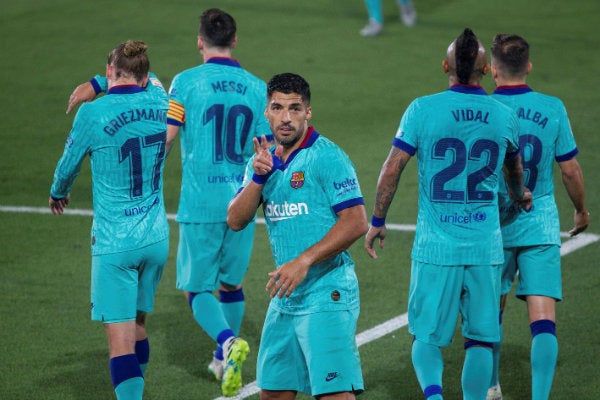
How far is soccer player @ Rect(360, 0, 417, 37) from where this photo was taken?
17172 millimetres

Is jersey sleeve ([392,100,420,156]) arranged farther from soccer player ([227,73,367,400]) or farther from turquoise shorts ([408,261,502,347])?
soccer player ([227,73,367,400])

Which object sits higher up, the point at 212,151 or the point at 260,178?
the point at 212,151

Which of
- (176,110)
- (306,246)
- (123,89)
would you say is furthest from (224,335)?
(306,246)

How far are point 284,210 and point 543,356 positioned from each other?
2.23 metres

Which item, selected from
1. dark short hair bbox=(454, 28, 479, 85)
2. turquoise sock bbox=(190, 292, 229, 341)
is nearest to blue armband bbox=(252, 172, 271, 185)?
dark short hair bbox=(454, 28, 479, 85)

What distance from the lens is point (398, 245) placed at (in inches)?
415

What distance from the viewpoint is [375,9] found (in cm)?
1719

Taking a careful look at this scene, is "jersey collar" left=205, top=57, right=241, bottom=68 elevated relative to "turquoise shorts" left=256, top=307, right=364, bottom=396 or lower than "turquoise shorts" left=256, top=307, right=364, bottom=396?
elevated

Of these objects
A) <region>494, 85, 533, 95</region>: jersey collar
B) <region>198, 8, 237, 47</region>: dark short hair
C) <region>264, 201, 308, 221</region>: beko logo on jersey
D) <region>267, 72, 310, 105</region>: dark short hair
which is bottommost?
<region>264, 201, 308, 221</region>: beko logo on jersey

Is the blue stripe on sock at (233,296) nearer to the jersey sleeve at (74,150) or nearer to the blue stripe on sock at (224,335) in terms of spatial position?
the blue stripe on sock at (224,335)

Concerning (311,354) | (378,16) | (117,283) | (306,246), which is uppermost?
(378,16)

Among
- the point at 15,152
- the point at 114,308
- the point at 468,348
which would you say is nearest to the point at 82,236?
the point at 15,152

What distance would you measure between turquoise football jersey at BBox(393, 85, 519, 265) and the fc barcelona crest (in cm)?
101

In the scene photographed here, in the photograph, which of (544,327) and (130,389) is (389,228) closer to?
(544,327)
